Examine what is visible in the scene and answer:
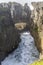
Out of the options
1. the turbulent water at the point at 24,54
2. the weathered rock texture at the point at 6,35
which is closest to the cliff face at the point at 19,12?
the turbulent water at the point at 24,54

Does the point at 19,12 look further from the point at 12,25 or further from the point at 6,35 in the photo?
the point at 6,35

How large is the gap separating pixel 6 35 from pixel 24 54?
269 centimetres

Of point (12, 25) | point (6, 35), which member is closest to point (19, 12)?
point (12, 25)

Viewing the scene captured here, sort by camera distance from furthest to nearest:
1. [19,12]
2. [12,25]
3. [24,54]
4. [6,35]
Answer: [19,12], [12,25], [6,35], [24,54]

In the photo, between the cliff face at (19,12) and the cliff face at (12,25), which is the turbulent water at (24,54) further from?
the cliff face at (19,12)

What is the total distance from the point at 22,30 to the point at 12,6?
4246 millimetres

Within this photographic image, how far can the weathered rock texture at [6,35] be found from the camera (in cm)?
2259

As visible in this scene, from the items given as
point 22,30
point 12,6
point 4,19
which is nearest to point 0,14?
point 4,19

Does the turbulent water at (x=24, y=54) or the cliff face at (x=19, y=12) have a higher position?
the cliff face at (x=19, y=12)

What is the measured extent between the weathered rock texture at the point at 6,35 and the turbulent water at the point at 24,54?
54cm

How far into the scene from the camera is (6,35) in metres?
23.9

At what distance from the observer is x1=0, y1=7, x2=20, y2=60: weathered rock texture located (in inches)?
889

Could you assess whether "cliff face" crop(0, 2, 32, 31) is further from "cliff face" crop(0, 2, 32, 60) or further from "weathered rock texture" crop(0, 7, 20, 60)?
"weathered rock texture" crop(0, 7, 20, 60)

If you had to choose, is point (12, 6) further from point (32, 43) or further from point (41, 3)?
point (41, 3)
